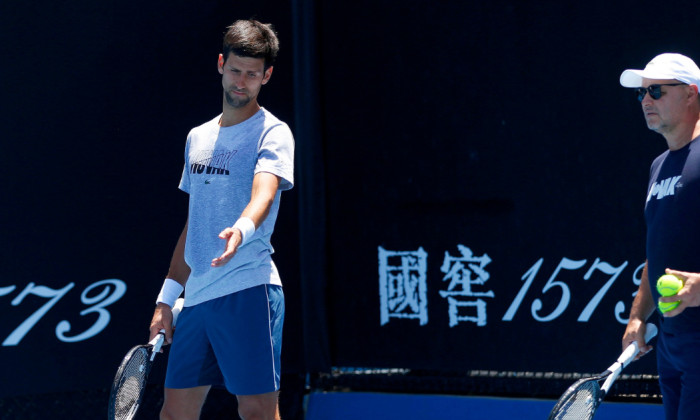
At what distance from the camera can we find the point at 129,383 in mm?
3209

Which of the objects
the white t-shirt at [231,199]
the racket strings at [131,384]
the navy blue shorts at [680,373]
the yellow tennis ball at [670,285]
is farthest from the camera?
the white t-shirt at [231,199]

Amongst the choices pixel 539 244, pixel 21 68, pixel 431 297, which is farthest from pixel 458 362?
pixel 21 68

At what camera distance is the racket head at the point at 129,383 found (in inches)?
122

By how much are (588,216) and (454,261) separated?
0.60m

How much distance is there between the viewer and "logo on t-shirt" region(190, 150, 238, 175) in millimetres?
3254

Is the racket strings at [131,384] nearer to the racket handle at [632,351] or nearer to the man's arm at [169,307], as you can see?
the man's arm at [169,307]

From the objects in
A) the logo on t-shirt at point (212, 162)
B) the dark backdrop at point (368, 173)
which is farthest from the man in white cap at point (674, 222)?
the logo on t-shirt at point (212, 162)

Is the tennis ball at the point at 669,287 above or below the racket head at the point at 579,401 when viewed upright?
above

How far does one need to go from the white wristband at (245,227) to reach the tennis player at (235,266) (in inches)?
8.6

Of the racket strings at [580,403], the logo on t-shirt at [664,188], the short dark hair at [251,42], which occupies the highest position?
the short dark hair at [251,42]

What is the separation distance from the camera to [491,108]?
433 centimetres

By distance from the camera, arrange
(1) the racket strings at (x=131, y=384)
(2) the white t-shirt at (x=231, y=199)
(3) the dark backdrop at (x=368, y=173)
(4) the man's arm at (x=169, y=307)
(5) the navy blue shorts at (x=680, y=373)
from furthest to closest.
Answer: (3) the dark backdrop at (x=368, y=173) → (4) the man's arm at (x=169, y=307) → (2) the white t-shirt at (x=231, y=199) → (1) the racket strings at (x=131, y=384) → (5) the navy blue shorts at (x=680, y=373)

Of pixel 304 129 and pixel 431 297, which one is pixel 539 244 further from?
pixel 304 129

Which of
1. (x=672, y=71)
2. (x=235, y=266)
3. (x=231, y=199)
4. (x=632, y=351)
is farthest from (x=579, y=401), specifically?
(x=231, y=199)
